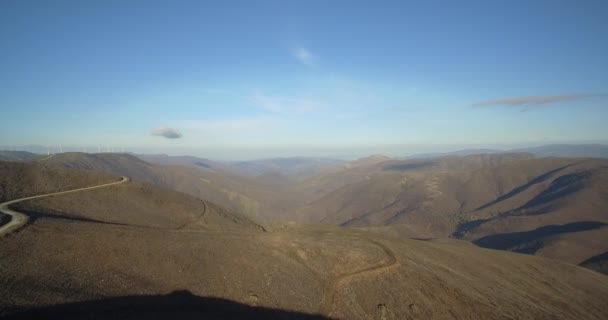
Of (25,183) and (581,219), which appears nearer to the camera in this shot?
(25,183)

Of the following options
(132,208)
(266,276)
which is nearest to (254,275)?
(266,276)

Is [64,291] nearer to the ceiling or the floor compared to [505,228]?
nearer to the ceiling

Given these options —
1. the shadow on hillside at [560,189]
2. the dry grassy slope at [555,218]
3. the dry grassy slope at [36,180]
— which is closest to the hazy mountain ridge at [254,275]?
the dry grassy slope at [36,180]

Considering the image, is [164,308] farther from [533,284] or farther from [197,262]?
[533,284]

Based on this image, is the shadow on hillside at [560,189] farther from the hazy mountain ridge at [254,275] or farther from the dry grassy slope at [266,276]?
the dry grassy slope at [266,276]

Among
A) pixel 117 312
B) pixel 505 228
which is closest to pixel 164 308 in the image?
pixel 117 312

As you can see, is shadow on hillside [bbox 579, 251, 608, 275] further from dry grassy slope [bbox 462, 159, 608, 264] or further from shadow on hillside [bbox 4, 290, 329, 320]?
shadow on hillside [bbox 4, 290, 329, 320]

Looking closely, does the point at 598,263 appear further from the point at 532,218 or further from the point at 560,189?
the point at 560,189
